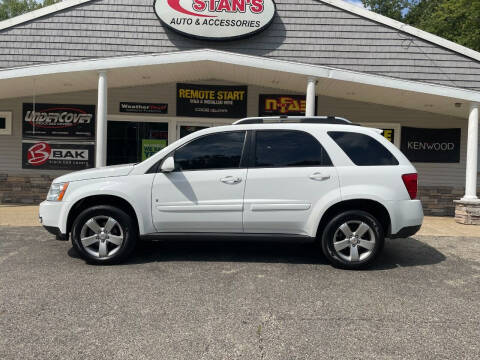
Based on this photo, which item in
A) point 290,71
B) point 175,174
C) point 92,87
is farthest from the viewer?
point 92,87

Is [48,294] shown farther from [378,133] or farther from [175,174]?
[378,133]

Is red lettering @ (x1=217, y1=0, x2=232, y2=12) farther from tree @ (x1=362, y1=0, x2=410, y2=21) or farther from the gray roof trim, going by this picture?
tree @ (x1=362, y1=0, x2=410, y2=21)

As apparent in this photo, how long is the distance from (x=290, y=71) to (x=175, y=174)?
5.09 m

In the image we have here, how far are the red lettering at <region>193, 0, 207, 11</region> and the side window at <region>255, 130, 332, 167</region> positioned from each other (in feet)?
17.3

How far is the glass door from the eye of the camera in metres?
11.0

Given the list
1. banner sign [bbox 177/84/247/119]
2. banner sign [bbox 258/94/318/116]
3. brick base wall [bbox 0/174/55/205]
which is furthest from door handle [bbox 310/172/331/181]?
brick base wall [bbox 0/174/55/205]

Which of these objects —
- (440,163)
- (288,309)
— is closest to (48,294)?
(288,309)

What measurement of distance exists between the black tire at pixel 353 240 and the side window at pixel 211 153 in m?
1.43

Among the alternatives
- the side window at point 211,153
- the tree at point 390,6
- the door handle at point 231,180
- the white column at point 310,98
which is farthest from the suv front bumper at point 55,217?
the tree at point 390,6

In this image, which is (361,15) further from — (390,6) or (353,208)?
(390,6)

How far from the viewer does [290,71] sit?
8805 millimetres

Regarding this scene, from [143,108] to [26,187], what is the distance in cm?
400

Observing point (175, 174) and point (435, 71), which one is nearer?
point (175, 174)

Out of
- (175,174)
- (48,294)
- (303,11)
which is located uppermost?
(303,11)
